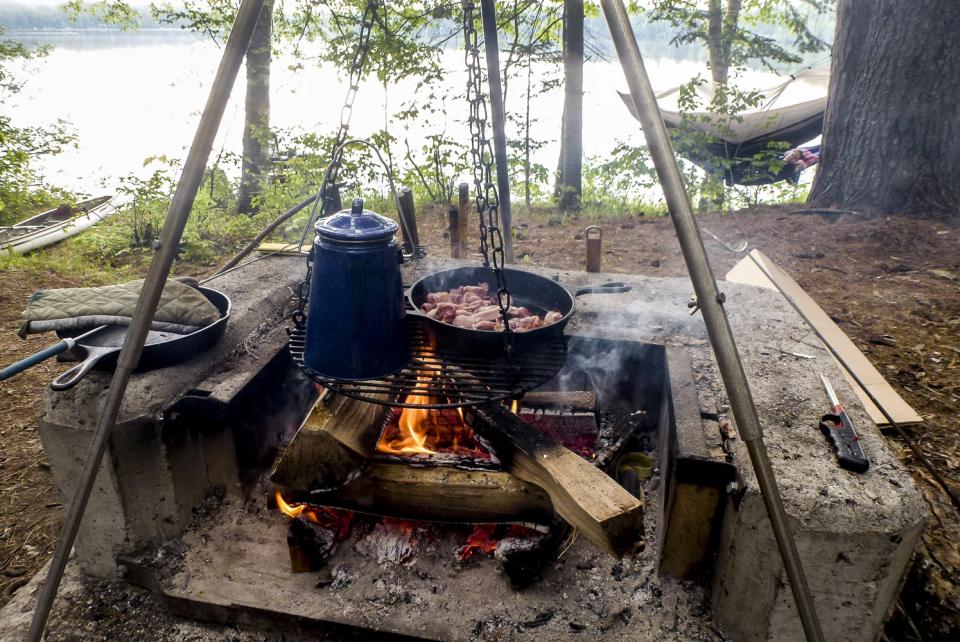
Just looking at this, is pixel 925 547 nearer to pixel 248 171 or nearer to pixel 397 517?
pixel 397 517

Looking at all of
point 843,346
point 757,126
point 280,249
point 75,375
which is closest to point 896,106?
point 757,126

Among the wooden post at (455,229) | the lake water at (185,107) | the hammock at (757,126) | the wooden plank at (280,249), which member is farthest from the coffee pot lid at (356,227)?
the hammock at (757,126)

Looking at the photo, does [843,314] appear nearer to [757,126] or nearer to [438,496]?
[438,496]

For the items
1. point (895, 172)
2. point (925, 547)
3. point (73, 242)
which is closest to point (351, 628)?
point (925, 547)

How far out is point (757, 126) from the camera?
28.1 ft

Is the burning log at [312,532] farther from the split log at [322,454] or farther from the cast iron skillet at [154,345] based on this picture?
the cast iron skillet at [154,345]

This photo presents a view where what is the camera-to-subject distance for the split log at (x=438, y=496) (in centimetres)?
209

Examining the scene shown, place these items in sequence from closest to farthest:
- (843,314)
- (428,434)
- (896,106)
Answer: (428,434)
(843,314)
(896,106)

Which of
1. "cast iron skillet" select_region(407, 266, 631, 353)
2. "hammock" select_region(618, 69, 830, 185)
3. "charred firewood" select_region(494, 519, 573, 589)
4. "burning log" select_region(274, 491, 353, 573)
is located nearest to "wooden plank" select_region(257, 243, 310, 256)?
"cast iron skillet" select_region(407, 266, 631, 353)

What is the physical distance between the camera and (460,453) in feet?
7.65

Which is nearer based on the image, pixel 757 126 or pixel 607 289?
pixel 607 289

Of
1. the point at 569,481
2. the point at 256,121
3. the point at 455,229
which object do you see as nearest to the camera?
the point at 569,481

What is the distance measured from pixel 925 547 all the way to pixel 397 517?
7.24 feet

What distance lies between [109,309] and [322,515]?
3.77 feet
